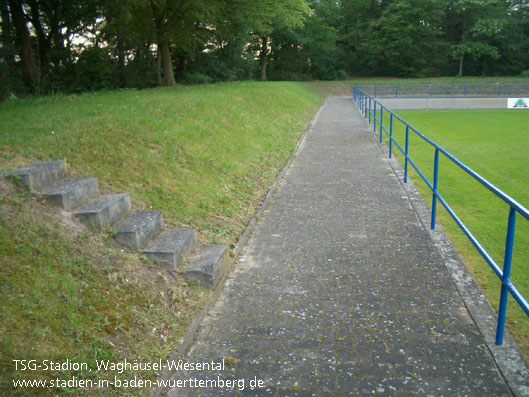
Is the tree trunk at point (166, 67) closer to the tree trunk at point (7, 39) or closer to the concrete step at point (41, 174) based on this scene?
the tree trunk at point (7, 39)

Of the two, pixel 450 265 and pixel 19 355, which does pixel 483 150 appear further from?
pixel 19 355

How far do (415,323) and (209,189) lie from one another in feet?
13.9

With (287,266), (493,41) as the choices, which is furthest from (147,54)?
(493,41)

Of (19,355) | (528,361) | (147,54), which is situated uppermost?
(147,54)

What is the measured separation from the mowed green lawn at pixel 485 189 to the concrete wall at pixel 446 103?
14.2 m

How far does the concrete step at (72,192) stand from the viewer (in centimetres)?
480

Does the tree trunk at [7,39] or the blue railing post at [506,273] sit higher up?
the tree trunk at [7,39]

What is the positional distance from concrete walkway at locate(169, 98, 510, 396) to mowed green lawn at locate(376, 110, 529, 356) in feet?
1.55

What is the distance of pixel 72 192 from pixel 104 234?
→ 25.0 inches

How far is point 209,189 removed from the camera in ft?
24.6

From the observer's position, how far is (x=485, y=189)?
919cm

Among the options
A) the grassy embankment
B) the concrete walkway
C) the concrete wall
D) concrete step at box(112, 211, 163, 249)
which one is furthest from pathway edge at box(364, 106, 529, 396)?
the concrete wall

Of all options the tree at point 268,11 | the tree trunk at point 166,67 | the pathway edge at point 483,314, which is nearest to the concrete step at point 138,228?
the pathway edge at point 483,314

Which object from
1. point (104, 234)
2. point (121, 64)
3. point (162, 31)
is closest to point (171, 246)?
point (104, 234)
